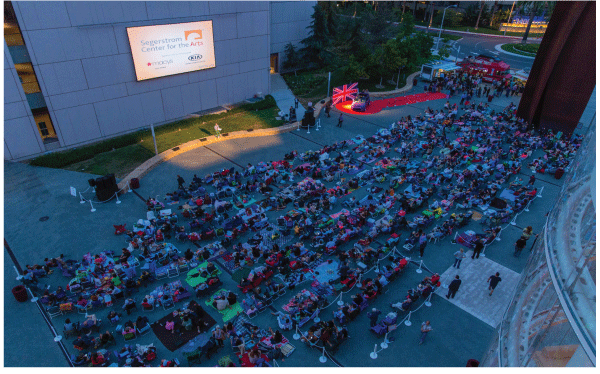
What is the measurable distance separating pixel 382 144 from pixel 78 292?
21.3 meters

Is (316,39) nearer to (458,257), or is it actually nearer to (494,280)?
(458,257)

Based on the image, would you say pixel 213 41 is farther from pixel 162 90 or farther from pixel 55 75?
pixel 55 75

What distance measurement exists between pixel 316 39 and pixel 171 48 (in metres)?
20.8

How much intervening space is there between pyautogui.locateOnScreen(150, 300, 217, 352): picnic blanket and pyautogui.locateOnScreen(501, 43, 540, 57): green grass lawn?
6030 centimetres

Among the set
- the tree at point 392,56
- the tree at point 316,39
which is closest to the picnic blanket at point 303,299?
the tree at point 392,56

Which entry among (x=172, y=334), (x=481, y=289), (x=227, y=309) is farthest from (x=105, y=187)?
(x=481, y=289)

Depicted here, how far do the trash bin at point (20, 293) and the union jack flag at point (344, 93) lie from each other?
2783cm

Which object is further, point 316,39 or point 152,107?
point 316,39

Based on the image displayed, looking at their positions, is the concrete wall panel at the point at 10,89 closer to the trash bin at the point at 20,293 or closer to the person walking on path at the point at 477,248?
the trash bin at the point at 20,293

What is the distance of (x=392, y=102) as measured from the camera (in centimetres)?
3741

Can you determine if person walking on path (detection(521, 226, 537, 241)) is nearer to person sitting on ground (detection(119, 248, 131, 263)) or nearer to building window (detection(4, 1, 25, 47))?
person sitting on ground (detection(119, 248, 131, 263))

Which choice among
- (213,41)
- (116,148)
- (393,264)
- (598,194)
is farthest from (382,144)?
(598,194)

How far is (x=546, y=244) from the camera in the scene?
6750mm

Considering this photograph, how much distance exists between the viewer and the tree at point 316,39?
44.1 m
